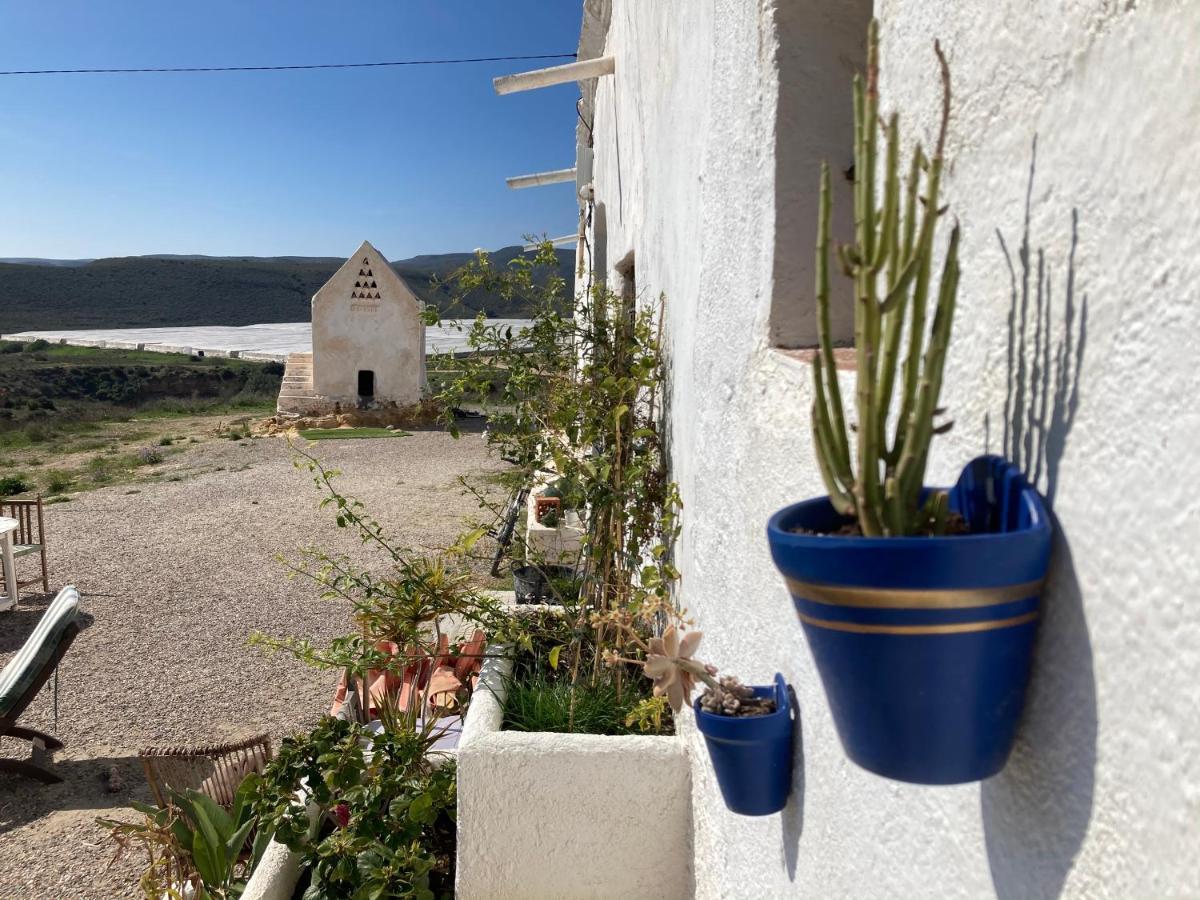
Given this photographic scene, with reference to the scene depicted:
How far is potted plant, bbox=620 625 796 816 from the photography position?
1.44 meters

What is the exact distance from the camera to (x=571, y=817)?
251 cm

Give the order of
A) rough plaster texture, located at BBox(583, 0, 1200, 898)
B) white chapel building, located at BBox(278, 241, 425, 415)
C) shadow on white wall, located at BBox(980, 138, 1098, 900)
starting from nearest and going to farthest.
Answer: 1. rough plaster texture, located at BBox(583, 0, 1200, 898)
2. shadow on white wall, located at BBox(980, 138, 1098, 900)
3. white chapel building, located at BBox(278, 241, 425, 415)

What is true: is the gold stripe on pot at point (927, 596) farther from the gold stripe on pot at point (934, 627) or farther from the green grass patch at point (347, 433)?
the green grass patch at point (347, 433)

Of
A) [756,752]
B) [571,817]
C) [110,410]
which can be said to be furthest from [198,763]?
[110,410]

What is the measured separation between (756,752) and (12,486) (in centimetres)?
1220

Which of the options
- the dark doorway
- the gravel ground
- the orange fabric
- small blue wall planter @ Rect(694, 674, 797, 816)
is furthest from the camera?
the dark doorway

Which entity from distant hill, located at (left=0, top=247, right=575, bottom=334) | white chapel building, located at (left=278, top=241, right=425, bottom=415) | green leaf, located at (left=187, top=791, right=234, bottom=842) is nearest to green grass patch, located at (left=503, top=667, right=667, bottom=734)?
green leaf, located at (left=187, top=791, right=234, bottom=842)

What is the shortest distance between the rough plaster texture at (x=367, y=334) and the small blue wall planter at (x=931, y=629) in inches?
609

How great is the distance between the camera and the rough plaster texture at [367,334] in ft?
51.8

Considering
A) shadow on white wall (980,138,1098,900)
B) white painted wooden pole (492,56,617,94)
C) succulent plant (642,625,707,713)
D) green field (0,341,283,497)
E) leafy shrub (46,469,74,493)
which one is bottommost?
leafy shrub (46,469,74,493)

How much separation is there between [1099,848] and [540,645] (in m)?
2.72

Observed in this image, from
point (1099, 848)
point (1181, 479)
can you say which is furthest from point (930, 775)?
point (1181, 479)

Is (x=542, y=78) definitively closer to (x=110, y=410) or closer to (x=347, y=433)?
(x=347, y=433)

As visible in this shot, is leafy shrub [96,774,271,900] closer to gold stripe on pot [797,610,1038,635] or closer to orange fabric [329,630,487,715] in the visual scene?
orange fabric [329,630,487,715]
